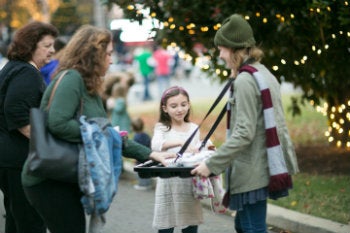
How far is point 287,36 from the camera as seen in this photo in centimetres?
896

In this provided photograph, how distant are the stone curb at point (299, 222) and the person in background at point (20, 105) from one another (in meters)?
2.65

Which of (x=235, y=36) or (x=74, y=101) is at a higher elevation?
(x=235, y=36)

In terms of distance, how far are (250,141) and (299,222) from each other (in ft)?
8.63

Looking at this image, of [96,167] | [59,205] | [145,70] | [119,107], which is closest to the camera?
[96,167]

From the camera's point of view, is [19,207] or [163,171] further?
[19,207]

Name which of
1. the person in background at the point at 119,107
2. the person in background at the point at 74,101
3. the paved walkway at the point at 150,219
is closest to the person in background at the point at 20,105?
the person in background at the point at 74,101

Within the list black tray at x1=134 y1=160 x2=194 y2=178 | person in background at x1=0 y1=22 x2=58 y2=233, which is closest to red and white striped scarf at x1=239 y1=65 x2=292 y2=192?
black tray at x1=134 y1=160 x2=194 y2=178

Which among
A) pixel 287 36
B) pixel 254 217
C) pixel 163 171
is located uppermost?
pixel 287 36

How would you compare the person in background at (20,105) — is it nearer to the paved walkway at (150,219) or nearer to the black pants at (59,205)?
the black pants at (59,205)

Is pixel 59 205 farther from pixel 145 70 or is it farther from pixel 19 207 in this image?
pixel 145 70

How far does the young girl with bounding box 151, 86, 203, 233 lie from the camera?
5.63 meters

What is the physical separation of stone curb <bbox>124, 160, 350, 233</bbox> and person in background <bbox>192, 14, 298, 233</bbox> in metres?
2.03

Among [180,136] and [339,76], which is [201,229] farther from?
[339,76]

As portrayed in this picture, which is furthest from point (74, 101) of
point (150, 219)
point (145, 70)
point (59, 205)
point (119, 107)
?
point (145, 70)
